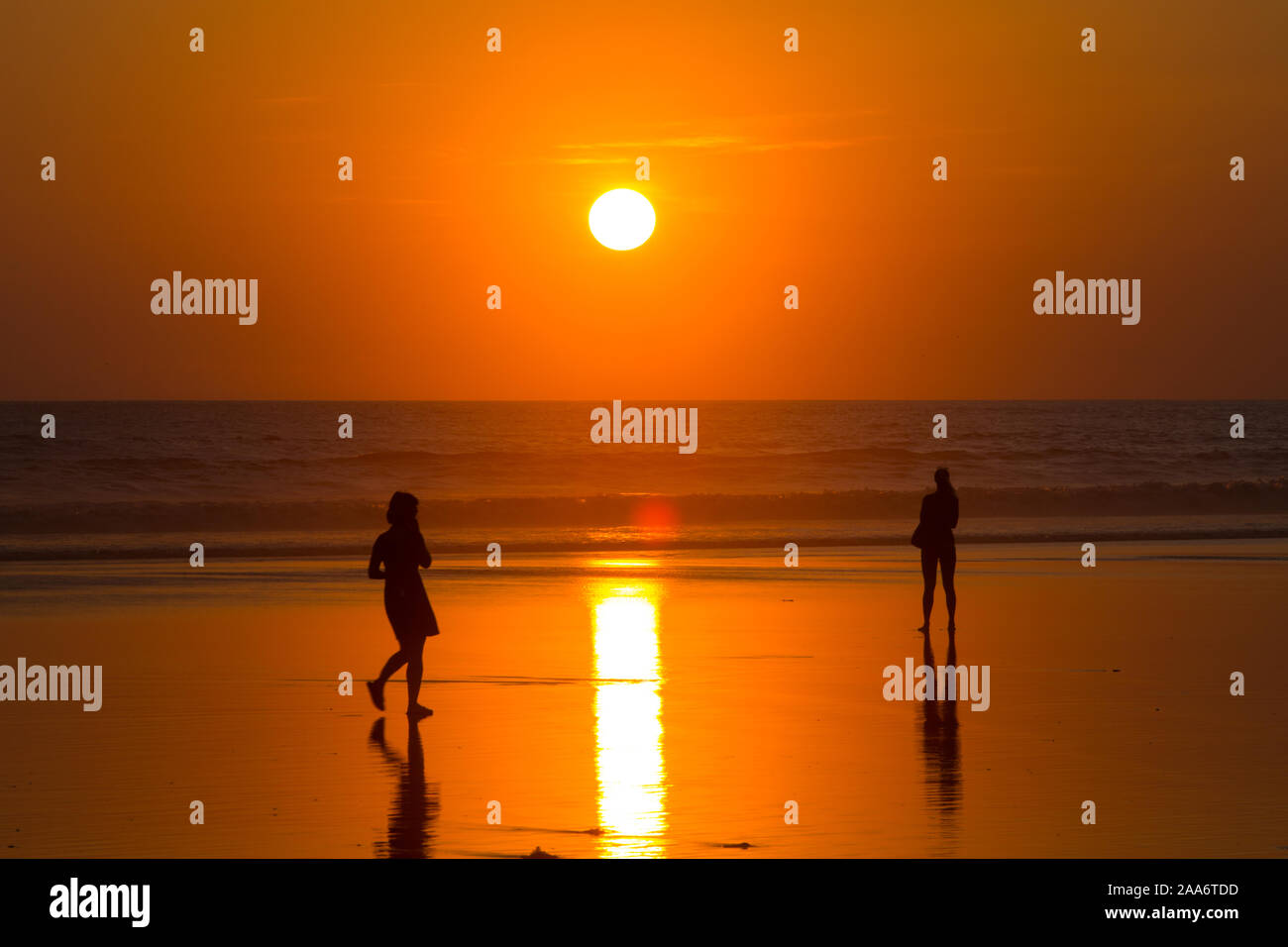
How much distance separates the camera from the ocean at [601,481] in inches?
1357

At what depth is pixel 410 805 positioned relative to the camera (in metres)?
8.88

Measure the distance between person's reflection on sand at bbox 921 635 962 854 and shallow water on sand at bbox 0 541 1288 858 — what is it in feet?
0.10

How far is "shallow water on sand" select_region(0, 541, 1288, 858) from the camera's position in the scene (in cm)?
828

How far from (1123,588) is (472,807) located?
14.8 metres

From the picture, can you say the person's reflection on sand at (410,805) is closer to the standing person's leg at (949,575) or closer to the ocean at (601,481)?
the standing person's leg at (949,575)

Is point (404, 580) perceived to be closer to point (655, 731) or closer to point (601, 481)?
point (655, 731)

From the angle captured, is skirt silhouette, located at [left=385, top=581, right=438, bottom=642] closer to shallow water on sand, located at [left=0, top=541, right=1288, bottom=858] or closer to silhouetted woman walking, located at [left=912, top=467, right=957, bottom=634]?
shallow water on sand, located at [left=0, top=541, right=1288, bottom=858]

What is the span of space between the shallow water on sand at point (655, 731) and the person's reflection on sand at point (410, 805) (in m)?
0.03

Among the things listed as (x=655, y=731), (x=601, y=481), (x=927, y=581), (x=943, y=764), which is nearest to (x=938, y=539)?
(x=927, y=581)

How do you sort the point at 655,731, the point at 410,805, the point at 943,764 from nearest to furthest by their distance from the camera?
the point at 410,805
the point at 943,764
the point at 655,731

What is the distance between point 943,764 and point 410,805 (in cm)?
350

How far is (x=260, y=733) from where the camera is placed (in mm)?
11164

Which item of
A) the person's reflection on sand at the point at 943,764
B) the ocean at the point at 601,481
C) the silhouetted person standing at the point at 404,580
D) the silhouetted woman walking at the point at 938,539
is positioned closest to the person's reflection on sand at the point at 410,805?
the silhouetted person standing at the point at 404,580

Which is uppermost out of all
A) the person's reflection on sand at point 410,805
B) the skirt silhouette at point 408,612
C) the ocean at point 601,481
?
the ocean at point 601,481
